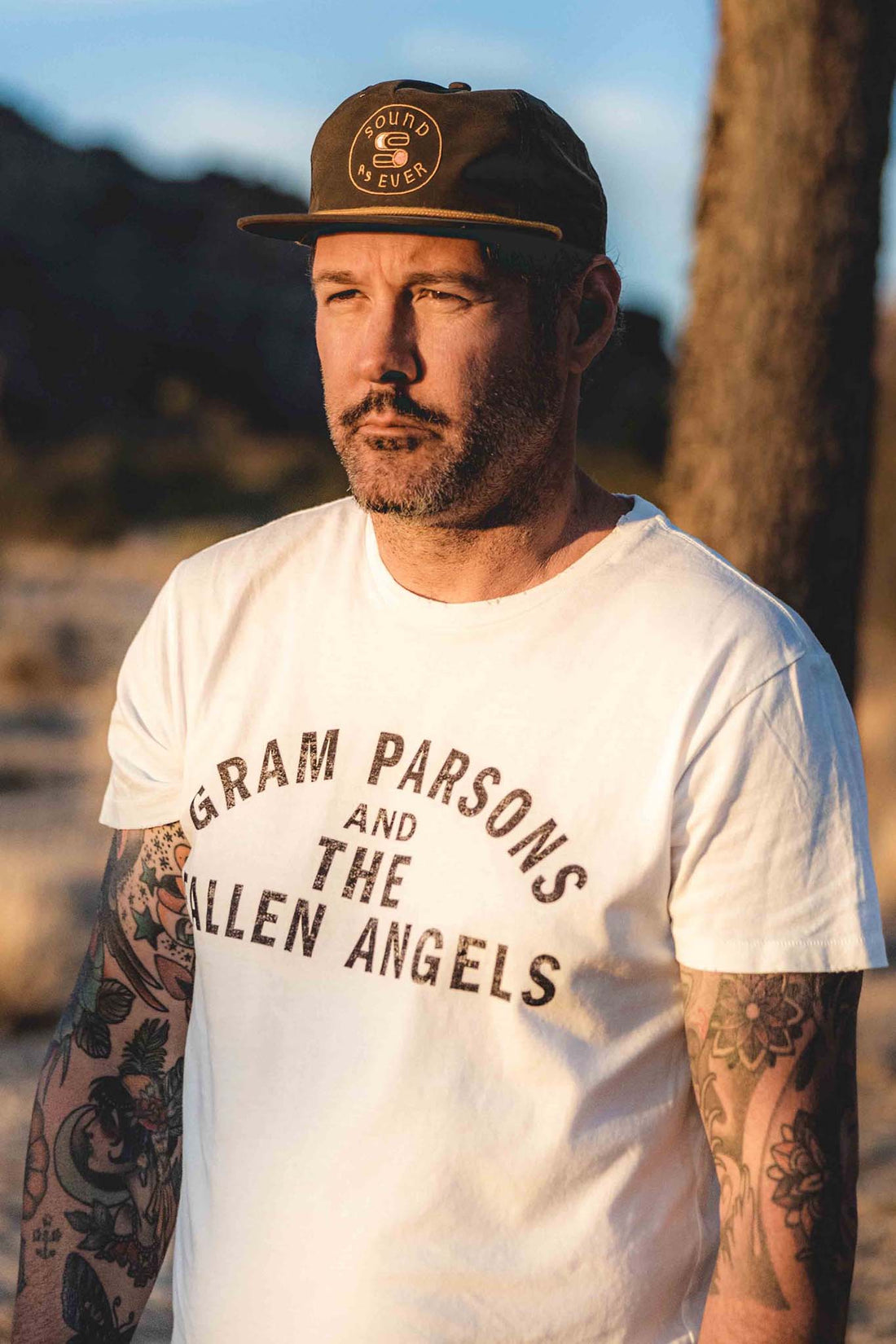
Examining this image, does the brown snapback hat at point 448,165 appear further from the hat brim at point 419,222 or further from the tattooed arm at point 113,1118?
the tattooed arm at point 113,1118

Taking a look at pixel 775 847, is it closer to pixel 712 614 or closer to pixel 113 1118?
pixel 712 614

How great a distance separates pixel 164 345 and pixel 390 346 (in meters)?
48.2

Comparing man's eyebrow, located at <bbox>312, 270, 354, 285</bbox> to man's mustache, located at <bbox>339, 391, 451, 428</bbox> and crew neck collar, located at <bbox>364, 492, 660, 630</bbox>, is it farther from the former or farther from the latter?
crew neck collar, located at <bbox>364, 492, 660, 630</bbox>

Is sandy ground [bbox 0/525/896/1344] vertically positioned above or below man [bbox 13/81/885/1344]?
below

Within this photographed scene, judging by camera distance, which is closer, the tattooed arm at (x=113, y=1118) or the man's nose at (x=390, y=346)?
the man's nose at (x=390, y=346)

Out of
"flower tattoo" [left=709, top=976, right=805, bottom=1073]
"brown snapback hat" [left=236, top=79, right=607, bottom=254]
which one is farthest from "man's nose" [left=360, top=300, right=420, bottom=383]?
"flower tattoo" [left=709, top=976, right=805, bottom=1073]

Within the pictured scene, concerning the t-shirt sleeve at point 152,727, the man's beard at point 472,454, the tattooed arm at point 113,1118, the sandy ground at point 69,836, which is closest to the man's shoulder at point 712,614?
the man's beard at point 472,454

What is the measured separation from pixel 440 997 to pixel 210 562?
0.72 metres

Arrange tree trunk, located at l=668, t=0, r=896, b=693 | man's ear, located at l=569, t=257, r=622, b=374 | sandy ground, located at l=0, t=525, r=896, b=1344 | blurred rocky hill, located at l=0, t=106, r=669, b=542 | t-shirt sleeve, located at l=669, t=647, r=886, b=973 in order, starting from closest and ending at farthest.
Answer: t-shirt sleeve, located at l=669, t=647, r=886, b=973
man's ear, located at l=569, t=257, r=622, b=374
tree trunk, located at l=668, t=0, r=896, b=693
sandy ground, located at l=0, t=525, r=896, b=1344
blurred rocky hill, located at l=0, t=106, r=669, b=542

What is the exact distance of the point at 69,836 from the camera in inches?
365

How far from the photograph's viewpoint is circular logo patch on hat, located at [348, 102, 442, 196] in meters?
1.94

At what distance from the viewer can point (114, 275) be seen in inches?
1986

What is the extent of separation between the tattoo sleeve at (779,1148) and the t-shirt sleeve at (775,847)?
0.04m

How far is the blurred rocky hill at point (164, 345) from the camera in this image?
109 feet
